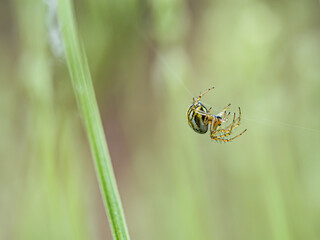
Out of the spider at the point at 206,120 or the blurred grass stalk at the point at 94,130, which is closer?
the blurred grass stalk at the point at 94,130

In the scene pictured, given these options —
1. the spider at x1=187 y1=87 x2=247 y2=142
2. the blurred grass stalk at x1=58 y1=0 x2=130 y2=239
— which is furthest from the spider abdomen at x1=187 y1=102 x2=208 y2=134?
the blurred grass stalk at x1=58 y1=0 x2=130 y2=239

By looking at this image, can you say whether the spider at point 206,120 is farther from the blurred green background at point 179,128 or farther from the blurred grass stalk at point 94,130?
the blurred grass stalk at point 94,130

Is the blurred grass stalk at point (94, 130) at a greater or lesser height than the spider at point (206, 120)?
lesser

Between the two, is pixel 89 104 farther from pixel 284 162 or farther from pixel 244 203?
pixel 244 203

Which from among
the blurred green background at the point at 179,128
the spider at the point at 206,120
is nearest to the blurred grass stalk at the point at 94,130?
the blurred green background at the point at 179,128

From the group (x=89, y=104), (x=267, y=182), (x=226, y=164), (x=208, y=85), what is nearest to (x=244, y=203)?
(x=226, y=164)
